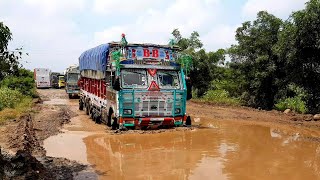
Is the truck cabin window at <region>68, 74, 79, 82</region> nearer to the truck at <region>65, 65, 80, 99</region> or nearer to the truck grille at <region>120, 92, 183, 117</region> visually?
the truck at <region>65, 65, 80, 99</region>

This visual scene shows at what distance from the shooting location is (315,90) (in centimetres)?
1933

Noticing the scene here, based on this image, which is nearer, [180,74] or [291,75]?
[180,74]

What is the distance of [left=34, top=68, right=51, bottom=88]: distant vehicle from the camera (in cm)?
5384

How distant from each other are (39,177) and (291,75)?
1547cm

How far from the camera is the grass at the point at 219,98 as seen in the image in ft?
85.7

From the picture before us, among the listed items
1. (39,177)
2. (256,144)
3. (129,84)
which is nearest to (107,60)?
(129,84)

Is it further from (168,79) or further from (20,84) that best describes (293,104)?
(20,84)

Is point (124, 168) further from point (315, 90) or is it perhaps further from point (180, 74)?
point (315, 90)

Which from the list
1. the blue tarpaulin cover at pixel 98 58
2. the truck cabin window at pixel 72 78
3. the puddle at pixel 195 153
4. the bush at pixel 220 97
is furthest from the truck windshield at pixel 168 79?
the truck cabin window at pixel 72 78

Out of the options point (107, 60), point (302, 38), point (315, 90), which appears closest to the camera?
point (107, 60)

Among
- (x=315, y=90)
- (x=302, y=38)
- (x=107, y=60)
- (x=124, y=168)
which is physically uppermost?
(x=302, y=38)

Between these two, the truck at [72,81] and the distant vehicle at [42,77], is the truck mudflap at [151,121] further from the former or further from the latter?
the distant vehicle at [42,77]

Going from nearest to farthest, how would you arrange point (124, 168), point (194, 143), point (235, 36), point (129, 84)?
1. point (124, 168)
2. point (194, 143)
3. point (129, 84)
4. point (235, 36)

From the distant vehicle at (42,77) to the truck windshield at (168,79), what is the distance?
43306 mm
